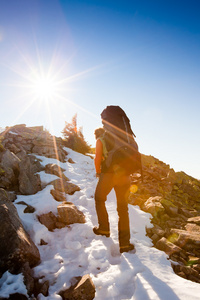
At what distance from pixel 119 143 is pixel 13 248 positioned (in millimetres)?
2300

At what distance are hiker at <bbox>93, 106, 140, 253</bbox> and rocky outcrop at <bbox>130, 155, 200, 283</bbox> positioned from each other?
35.8 inches

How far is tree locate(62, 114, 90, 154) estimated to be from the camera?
→ 53.1 feet

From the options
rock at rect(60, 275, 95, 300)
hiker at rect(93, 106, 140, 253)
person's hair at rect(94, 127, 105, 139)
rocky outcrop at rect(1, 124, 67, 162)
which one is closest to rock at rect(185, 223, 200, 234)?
hiker at rect(93, 106, 140, 253)

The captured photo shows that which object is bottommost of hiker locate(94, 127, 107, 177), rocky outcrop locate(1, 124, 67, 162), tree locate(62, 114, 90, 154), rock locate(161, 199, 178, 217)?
rock locate(161, 199, 178, 217)

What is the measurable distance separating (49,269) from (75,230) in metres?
1.22

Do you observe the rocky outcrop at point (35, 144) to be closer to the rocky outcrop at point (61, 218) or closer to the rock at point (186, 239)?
the rocky outcrop at point (61, 218)

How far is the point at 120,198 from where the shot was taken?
3.04m

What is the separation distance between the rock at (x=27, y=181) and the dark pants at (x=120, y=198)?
3028 millimetres

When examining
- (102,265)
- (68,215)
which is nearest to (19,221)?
(68,215)

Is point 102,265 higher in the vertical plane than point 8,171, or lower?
lower

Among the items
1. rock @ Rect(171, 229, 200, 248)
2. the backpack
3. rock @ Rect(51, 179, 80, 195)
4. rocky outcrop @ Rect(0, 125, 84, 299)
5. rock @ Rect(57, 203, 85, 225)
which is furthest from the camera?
rock @ Rect(51, 179, 80, 195)

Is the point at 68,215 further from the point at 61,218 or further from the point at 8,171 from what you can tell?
the point at 8,171

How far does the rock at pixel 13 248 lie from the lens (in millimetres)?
2273

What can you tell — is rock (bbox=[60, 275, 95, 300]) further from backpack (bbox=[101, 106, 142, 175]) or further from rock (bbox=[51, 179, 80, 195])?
rock (bbox=[51, 179, 80, 195])
